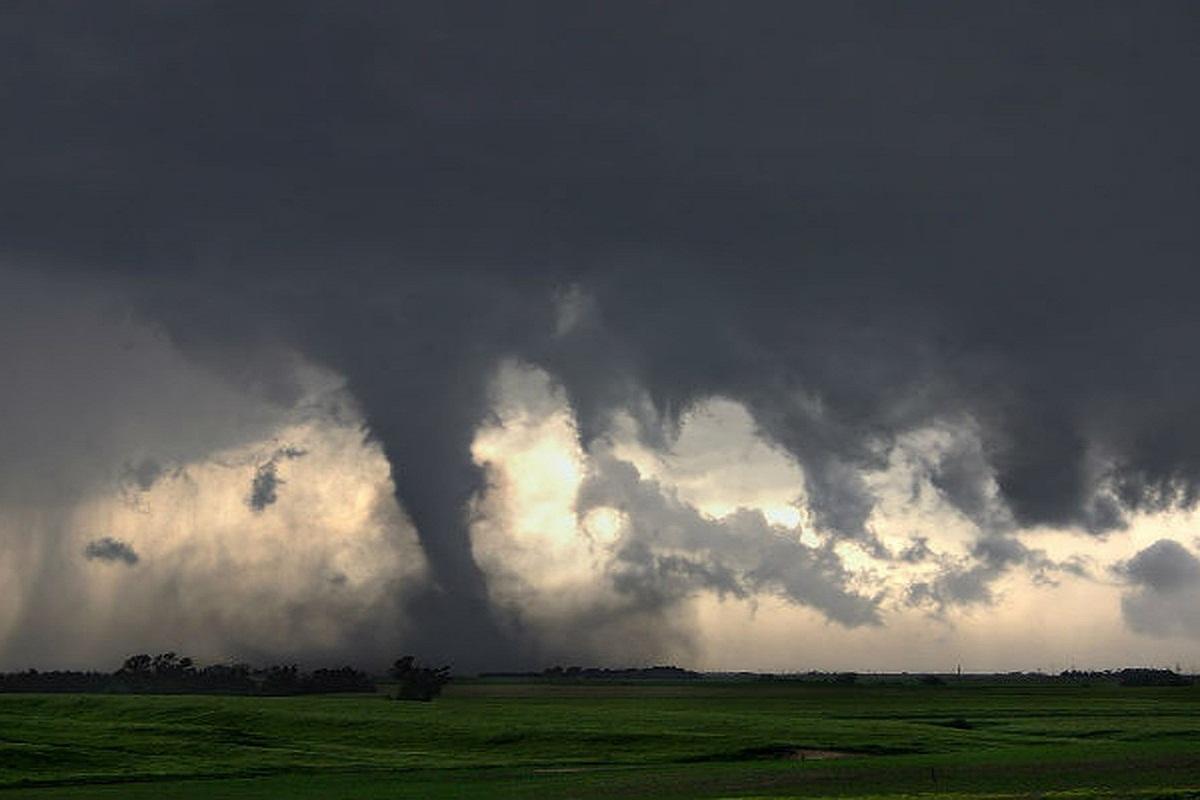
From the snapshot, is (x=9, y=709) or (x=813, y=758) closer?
(x=813, y=758)

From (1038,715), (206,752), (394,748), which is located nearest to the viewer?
(206,752)

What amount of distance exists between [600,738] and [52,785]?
4546 cm

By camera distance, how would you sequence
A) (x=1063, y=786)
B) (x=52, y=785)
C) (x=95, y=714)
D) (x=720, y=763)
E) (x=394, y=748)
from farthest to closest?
(x=95, y=714) < (x=394, y=748) < (x=720, y=763) < (x=52, y=785) < (x=1063, y=786)

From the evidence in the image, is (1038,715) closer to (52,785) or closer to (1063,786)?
(1063,786)

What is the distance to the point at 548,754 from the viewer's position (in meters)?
102

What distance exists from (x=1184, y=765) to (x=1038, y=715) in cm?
8884

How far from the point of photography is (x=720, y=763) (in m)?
94.5

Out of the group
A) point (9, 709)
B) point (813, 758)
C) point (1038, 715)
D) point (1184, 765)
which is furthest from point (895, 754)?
point (9, 709)

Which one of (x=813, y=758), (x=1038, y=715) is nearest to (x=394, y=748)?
(x=813, y=758)

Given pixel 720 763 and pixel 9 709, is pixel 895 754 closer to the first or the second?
pixel 720 763

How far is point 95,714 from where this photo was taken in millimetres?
138375

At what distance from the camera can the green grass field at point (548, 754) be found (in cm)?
7350

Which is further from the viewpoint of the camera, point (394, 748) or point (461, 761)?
point (394, 748)

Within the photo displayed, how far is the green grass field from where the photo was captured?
2894 inches
